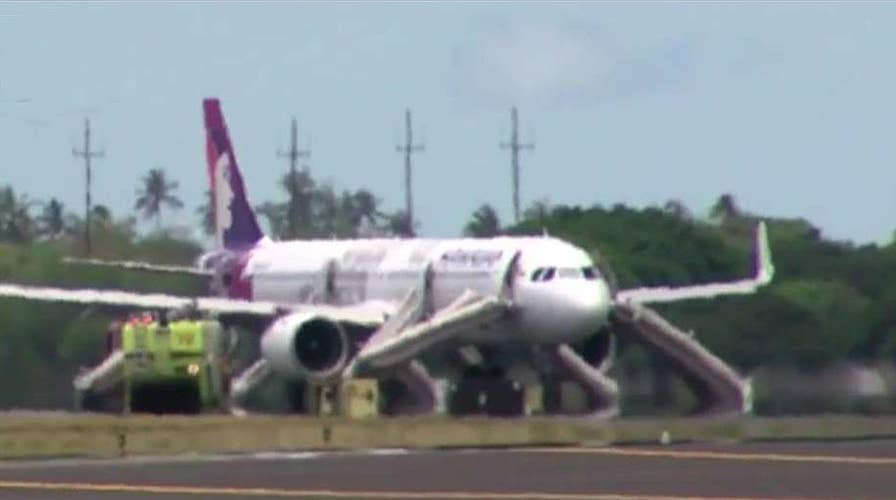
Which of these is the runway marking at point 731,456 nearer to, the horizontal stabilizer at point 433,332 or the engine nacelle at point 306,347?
the horizontal stabilizer at point 433,332

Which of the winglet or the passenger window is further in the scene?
Answer: the winglet

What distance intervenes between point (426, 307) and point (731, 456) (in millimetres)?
36174

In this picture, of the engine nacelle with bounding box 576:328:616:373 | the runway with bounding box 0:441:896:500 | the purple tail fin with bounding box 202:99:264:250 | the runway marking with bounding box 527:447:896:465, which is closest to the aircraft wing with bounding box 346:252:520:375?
the engine nacelle with bounding box 576:328:616:373

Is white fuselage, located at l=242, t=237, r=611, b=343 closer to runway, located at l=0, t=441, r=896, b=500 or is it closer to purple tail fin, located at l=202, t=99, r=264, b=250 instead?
purple tail fin, located at l=202, t=99, r=264, b=250

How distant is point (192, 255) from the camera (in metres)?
113

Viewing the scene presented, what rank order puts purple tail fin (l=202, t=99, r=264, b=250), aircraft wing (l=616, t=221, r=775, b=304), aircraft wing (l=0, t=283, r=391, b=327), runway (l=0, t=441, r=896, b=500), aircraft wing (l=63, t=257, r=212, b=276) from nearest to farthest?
runway (l=0, t=441, r=896, b=500)
aircraft wing (l=0, t=283, r=391, b=327)
aircraft wing (l=63, t=257, r=212, b=276)
aircraft wing (l=616, t=221, r=775, b=304)
purple tail fin (l=202, t=99, r=264, b=250)

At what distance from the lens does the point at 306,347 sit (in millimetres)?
79375

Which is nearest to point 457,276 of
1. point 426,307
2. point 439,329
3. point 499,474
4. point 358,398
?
point 426,307

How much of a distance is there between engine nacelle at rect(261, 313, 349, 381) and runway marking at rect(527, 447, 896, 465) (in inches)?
1140

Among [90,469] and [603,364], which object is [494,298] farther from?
[90,469]

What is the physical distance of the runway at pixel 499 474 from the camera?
37.9m

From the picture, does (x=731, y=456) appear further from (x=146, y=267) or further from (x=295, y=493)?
(x=146, y=267)

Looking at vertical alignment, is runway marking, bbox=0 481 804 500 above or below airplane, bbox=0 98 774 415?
below

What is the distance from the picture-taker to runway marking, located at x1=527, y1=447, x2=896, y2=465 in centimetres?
4438
